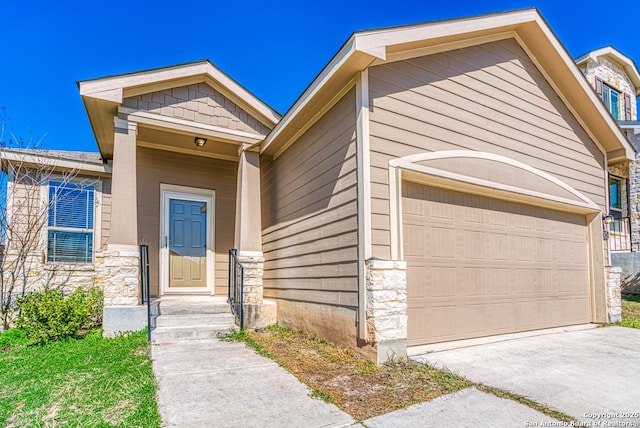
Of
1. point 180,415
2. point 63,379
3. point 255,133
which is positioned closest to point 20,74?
point 255,133

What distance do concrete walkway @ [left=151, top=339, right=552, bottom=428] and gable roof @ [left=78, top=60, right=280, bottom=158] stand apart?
3675mm

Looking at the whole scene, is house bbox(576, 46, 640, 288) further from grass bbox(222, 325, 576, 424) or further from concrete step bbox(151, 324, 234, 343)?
concrete step bbox(151, 324, 234, 343)

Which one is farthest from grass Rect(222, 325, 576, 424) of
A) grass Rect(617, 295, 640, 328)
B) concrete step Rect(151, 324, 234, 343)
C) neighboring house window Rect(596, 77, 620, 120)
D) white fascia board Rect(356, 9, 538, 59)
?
neighboring house window Rect(596, 77, 620, 120)

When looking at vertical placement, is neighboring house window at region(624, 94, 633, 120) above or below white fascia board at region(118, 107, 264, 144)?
above

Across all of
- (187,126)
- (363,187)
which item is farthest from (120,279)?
(363,187)

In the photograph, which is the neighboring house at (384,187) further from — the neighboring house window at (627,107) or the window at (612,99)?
the neighboring house window at (627,107)

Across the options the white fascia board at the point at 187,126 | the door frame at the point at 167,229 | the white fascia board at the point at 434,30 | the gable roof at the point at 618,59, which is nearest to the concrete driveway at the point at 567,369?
the white fascia board at the point at 434,30

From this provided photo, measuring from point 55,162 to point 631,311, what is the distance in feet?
34.8

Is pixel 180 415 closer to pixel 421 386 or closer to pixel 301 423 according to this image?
pixel 301 423

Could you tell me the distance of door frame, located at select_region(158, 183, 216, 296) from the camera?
7137 millimetres

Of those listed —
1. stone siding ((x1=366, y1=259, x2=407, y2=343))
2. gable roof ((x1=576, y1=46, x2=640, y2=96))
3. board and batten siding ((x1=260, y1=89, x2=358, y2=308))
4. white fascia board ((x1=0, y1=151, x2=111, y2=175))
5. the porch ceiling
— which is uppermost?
gable roof ((x1=576, y1=46, x2=640, y2=96))

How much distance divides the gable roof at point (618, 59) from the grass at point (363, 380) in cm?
1328

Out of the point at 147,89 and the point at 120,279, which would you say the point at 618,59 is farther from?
the point at 120,279

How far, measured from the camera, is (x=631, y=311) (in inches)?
308
